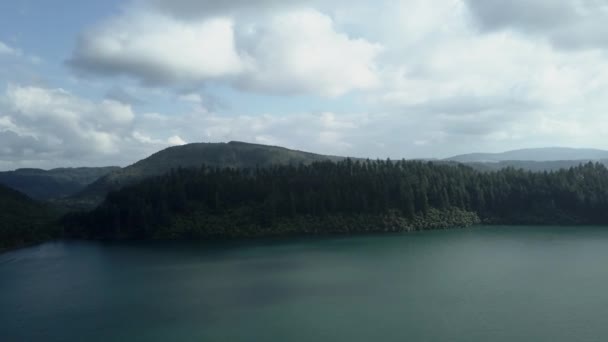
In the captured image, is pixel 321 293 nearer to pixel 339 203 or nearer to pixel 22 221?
pixel 339 203

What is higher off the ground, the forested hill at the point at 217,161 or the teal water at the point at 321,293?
the forested hill at the point at 217,161

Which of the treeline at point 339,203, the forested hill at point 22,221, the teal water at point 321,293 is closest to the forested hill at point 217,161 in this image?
the forested hill at point 22,221

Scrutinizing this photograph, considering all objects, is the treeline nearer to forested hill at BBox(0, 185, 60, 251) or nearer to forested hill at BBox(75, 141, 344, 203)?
forested hill at BBox(0, 185, 60, 251)

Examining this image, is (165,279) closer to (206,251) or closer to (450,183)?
(206,251)

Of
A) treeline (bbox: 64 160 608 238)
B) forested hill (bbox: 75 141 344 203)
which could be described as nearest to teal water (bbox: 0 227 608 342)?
treeline (bbox: 64 160 608 238)

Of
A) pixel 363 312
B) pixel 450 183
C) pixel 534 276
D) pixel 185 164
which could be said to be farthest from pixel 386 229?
pixel 185 164

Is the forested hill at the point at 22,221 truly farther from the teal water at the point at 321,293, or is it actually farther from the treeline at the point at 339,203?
the teal water at the point at 321,293
